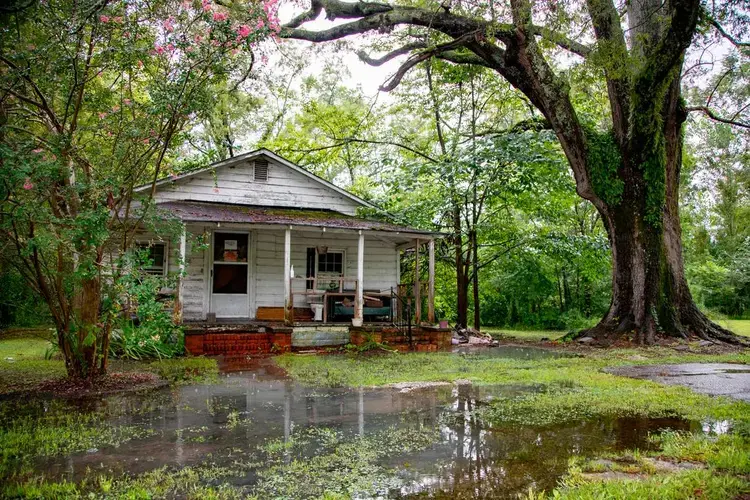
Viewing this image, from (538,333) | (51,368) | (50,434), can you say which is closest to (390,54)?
(51,368)

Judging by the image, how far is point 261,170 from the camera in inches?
603

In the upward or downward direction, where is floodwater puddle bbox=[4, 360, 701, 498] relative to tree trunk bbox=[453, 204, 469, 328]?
downward

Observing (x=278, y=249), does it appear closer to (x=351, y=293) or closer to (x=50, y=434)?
(x=351, y=293)

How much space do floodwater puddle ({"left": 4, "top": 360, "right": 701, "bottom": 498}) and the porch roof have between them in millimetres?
6046

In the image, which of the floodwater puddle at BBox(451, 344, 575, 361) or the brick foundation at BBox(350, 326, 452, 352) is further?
the brick foundation at BBox(350, 326, 452, 352)

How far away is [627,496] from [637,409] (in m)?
2.96

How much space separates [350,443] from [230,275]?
1056 cm

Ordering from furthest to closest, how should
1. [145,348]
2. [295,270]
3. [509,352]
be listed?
[295,270] → [509,352] → [145,348]

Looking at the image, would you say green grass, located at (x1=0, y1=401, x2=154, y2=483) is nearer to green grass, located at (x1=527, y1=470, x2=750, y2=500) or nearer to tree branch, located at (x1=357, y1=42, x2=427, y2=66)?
green grass, located at (x1=527, y1=470, x2=750, y2=500)

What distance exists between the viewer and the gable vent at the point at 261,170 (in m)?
15.3

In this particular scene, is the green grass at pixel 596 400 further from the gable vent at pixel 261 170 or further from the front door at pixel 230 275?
the gable vent at pixel 261 170

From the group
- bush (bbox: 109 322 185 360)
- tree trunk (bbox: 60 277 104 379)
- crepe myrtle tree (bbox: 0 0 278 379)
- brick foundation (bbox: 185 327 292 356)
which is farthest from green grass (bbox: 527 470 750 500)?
brick foundation (bbox: 185 327 292 356)

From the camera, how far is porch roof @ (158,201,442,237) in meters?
12.2

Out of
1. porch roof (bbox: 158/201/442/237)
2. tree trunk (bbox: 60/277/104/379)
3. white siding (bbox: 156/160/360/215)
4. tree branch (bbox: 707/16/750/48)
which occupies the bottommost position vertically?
tree trunk (bbox: 60/277/104/379)
